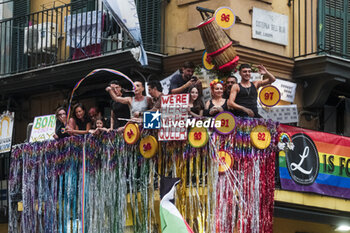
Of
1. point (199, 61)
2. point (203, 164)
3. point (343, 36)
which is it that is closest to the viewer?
point (203, 164)

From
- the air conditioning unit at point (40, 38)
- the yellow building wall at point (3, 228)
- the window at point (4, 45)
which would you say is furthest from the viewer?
the yellow building wall at point (3, 228)

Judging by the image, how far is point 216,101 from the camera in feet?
57.6

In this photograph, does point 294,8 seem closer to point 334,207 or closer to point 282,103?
point 282,103

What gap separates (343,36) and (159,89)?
159 inches

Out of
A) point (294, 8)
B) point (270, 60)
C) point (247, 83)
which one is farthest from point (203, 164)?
point (294, 8)

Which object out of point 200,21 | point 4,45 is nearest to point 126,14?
point 200,21

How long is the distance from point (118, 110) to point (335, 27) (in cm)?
447

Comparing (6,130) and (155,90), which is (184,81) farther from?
(6,130)

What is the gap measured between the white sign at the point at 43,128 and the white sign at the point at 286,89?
4.24 metres

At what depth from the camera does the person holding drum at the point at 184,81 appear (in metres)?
17.8

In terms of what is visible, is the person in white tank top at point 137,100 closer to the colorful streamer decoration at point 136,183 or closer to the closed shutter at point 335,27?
the colorful streamer decoration at point 136,183

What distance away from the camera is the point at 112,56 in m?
18.9

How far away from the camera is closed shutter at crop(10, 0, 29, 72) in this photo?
21297 millimetres

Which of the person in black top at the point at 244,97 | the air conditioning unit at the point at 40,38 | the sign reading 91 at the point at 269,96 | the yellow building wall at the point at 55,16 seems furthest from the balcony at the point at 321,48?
the air conditioning unit at the point at 40,38
